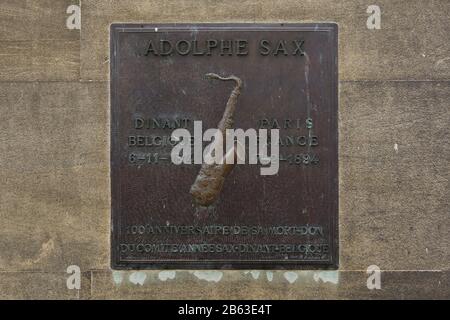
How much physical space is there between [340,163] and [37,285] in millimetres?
3033

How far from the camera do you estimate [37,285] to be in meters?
5.97

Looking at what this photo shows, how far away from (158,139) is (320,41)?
1.75m

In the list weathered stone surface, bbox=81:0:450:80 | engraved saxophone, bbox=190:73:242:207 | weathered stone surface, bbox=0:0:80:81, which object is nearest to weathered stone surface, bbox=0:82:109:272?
weathered stone surface, bbox=0:0:80:81

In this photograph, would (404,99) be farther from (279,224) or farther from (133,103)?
(133,103)

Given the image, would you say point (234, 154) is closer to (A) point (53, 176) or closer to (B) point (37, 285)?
(A) point (53, 176)

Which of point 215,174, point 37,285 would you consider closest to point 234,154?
point 215,174

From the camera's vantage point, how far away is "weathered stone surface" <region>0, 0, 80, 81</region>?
19.7 feet

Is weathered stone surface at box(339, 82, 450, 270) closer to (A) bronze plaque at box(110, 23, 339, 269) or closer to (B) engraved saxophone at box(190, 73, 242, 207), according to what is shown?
(A) bronze plaque at box(110, 23, 339, 269)

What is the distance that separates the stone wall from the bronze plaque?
0.44 ft

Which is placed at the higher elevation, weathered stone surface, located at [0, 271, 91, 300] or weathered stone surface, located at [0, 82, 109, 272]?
weathered stone surface, located at [0, 82, 109, 272]

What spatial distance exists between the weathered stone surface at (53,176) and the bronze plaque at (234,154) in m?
0.18

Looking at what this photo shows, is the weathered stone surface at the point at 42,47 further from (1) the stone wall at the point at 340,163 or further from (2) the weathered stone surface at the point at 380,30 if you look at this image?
(2) the weathered stone surface at the point at 380,30

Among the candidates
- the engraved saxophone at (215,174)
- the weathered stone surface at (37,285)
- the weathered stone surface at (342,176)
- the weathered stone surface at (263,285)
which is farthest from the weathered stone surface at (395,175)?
the weathered stone surface at (37,285)

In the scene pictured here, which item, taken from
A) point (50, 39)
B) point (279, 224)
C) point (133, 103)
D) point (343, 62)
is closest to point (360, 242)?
point (279, 224)
